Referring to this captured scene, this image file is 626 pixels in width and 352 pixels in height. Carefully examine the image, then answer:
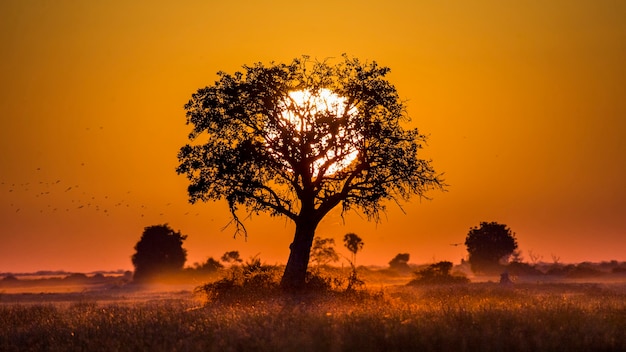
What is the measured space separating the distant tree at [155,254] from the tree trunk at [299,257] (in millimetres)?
69729

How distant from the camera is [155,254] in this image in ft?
346

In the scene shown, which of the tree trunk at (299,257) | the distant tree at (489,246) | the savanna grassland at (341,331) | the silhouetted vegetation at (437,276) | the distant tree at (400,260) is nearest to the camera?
the savanna grassland at (341,331)

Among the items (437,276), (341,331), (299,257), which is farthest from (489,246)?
(341,331)

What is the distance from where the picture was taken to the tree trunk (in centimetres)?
3719

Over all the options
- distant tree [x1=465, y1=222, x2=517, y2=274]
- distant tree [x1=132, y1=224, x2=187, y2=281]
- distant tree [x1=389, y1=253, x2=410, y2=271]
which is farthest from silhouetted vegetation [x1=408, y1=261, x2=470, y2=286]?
distant tree [x1=389, y1=253, x2=410, y2=271]

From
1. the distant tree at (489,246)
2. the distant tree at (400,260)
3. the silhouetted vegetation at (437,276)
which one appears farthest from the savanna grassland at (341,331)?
the distant tree at (400,260)

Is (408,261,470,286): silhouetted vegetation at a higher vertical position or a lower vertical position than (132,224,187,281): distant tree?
lower

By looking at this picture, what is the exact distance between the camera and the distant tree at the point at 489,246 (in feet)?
341

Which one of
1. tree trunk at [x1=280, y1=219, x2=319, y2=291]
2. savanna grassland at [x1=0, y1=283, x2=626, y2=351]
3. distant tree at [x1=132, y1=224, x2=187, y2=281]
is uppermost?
distant tree at [x1=132, y1=224, x2=187, y2=281]

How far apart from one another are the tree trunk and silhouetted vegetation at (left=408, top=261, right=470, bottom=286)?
112 ft

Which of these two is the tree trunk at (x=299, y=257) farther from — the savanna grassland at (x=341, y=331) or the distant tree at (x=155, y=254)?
the distant tree at (x=155, y=254)

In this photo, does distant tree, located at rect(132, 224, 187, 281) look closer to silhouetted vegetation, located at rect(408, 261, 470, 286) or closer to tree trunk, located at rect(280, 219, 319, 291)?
silhouetted vegetation, located at rect(408, 261, 470, 286)

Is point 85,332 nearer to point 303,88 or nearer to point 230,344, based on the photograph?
point 230,344

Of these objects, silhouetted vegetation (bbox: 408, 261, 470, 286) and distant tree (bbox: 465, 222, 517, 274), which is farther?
distant tree (bbox: 465, 222, 517, 274)
